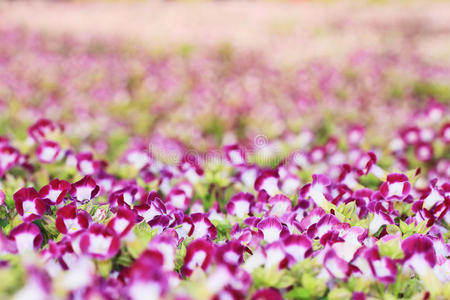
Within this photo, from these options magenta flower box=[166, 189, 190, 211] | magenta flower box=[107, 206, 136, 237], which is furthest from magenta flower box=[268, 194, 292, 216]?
magenta flower box=[107, 206, 136, 237]

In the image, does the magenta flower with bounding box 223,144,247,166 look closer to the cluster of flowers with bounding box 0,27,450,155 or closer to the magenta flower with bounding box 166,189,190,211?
the magenta flower with bounding box 166,189,190,211

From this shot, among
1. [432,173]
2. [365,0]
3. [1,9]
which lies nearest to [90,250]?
[432,173]

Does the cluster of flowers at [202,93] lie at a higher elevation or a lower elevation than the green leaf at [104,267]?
lower

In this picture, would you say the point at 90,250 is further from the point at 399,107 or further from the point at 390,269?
the point at 399,107

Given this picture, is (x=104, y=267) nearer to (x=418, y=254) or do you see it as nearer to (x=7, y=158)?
(x=418, y=254)

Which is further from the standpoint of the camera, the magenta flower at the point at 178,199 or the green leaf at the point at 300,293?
the magenta flower at the point at 178,199

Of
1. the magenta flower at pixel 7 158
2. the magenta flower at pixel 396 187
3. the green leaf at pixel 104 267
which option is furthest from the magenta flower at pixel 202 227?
the magenta flower at pixel 7 158

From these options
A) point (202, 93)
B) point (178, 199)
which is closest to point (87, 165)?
point (178, 199)

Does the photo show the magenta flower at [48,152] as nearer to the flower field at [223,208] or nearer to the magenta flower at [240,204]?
the flower field at [223,208]
